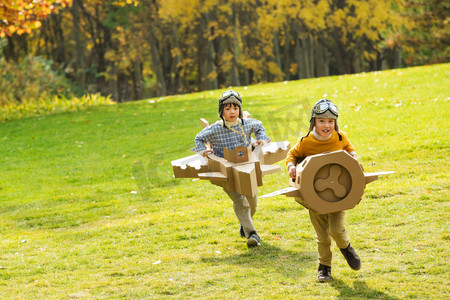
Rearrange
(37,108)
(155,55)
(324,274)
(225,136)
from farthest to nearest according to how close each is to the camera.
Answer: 1. (155,55)
2. (37,108)
3. (225,136)
4. (324,274)

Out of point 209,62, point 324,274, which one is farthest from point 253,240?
point 209,62

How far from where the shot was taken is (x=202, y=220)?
8508 mm

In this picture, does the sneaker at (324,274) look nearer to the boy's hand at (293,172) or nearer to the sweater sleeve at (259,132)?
the boy's hand at (293,172)

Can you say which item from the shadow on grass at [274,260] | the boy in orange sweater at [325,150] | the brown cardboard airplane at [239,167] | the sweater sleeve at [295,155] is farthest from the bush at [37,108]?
the boy in orange sweater at [325,150]

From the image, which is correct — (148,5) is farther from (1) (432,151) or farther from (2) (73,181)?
(1) (432,151)

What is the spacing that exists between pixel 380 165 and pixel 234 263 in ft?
15.8

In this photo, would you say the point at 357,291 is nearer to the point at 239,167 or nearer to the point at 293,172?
the point at 293,172

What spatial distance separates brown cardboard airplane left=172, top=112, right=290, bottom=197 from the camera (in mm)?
5996

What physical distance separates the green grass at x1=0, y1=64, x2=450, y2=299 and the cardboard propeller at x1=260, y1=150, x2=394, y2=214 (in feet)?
2.70

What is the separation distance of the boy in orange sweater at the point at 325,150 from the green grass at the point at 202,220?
231 millimetres

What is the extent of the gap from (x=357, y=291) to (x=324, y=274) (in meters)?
0.41

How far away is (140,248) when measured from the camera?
7430 mm

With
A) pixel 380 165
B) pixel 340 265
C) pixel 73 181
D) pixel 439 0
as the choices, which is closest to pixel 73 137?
pixel 73 181

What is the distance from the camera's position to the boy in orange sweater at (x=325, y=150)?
534 centimetres
